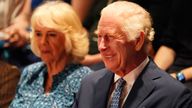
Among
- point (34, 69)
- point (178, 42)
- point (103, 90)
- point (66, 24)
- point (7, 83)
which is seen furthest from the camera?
point (7, 83)

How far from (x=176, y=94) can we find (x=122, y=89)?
254mm

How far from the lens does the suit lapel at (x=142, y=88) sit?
2.15 metres

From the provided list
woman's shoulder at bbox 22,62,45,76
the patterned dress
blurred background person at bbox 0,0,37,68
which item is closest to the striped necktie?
the patterned dress

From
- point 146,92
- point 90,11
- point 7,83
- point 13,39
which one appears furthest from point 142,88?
point 13,39

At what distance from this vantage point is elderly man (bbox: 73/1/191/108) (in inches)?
83.3

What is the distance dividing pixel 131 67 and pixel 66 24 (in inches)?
23.8

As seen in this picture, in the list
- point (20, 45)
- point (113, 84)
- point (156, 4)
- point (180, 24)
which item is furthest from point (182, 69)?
point (20, 45)

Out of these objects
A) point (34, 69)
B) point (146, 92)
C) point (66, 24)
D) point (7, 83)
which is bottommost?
point (7, 83)

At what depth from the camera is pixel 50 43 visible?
2.71m

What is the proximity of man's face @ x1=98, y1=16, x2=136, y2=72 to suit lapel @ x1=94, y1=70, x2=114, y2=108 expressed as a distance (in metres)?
0.10

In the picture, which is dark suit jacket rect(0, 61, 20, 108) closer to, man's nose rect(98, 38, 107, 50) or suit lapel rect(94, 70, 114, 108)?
suit lapel rect(94, 70, 114, 108)

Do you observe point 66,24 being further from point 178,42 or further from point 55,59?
point 178,42

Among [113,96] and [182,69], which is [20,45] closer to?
[182,69]

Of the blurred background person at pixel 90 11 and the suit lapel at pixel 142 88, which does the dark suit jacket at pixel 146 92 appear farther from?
the blurred background person at pixel 90 11
